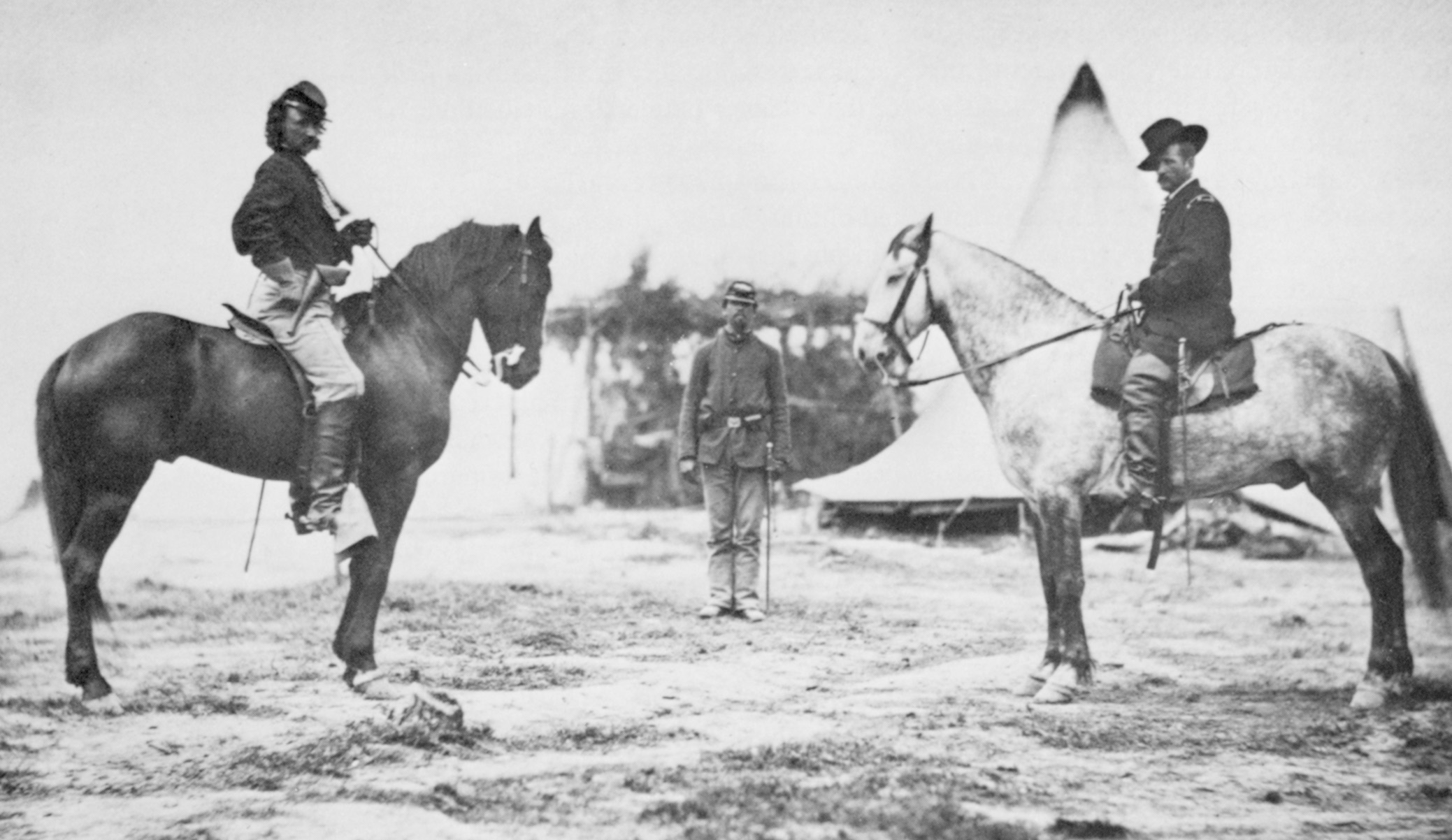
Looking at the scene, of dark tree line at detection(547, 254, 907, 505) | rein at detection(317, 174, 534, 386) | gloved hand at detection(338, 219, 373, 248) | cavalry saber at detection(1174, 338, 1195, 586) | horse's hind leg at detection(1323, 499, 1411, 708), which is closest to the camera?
horse's hind leg at detection(1323, 499, 1411, 708)

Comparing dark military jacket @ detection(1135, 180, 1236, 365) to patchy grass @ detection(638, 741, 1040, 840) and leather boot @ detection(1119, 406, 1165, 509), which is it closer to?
leather boot @ detection(1119, 406, 1165, 509)

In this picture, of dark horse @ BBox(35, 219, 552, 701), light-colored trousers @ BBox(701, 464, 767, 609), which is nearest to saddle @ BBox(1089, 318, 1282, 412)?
dark horse @ BBox(35, 219, 552, 701)

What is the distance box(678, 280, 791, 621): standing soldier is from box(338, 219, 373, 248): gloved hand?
2286mm

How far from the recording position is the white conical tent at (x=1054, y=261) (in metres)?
5.96

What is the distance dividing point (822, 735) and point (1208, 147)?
9.11ft

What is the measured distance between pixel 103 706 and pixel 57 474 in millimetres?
755

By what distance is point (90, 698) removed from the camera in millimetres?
3002

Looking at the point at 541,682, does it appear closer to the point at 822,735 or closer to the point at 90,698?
the point at 822,735

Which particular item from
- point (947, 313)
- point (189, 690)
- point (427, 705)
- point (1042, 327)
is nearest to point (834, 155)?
point (947, 313)

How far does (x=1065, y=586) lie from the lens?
3.56m

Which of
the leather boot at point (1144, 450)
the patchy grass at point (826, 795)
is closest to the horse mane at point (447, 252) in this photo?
the patchy grass at point (826, 795)

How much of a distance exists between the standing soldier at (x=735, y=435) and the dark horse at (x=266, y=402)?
1893mm

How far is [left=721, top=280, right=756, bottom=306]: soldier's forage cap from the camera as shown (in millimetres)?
5477

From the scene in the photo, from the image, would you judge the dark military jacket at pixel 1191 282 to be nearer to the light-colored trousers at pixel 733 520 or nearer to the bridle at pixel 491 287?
the bridle at pixel 491 287
